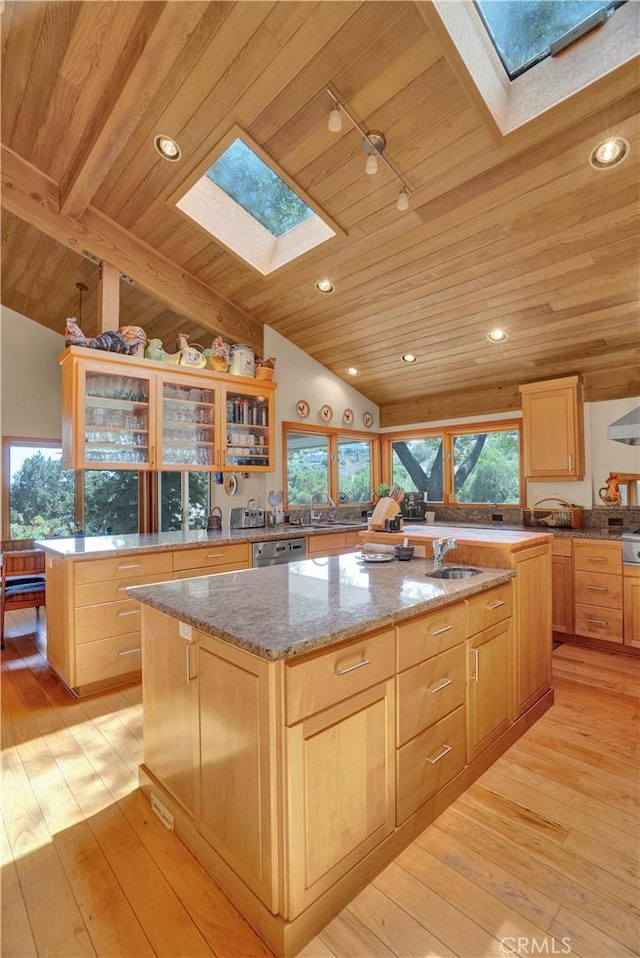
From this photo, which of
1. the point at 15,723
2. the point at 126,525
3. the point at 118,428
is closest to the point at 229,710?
the point at 15,723

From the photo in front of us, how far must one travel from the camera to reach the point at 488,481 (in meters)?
4.68

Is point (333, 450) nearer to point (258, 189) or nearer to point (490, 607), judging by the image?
point (258, 189)

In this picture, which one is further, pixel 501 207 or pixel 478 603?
pixel 501 207

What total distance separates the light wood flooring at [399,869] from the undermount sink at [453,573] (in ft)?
2.84

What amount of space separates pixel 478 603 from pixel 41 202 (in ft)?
12.9

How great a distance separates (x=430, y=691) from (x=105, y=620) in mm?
2166

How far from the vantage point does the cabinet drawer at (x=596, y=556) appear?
336 centimetres

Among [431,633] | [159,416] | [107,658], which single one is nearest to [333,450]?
[159,416]

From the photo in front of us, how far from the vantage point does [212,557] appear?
10.9 ft

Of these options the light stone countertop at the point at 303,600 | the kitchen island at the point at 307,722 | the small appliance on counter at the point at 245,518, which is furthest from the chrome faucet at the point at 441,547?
the small appliance on counter at the point at 245,518

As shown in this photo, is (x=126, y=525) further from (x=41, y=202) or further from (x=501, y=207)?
(x=501, y=207)

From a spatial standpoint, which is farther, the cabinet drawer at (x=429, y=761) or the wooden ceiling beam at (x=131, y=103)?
the wooden ceiling beam at (x=131, y=103)

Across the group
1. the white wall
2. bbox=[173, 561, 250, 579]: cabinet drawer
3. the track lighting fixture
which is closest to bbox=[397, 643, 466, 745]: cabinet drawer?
bbox=[173, 561, 250, 579]: cabinet drawer

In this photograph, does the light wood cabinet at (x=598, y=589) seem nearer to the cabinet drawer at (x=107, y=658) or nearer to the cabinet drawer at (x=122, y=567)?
the cabinet drawer at (x=122, y=567)
